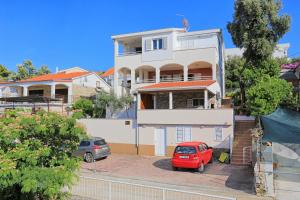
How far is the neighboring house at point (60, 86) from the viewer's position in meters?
36.7

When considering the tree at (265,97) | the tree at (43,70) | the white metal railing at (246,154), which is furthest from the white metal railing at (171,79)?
the tree at (43,70)

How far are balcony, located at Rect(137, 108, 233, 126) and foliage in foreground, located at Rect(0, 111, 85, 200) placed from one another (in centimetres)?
1416

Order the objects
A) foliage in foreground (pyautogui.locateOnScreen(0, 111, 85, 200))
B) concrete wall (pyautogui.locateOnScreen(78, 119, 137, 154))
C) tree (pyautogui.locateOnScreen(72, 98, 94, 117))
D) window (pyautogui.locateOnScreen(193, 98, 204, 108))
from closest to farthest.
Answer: foliage in foreground (pyautogui.locateOnScreen(0, 111, 85, 200))
concrete wall (pyautogui.locateOnScreen(78, 119, 137, 154))
window (pyautogui.locateOnScreen(193, 98, 204, 108))
tree (pyautogui.locateOnScreen(72, 98, 94, 117))

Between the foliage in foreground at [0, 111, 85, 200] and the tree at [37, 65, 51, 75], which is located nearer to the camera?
the foliage in foreground at [0, 111, 85, 200]

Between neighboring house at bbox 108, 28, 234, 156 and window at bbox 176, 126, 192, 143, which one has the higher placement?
neighboring house at bbox 108, 28, 234, 156

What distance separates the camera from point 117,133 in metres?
24.9

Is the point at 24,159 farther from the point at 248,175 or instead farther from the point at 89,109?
the point at 89,109

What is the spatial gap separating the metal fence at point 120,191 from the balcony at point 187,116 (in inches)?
476

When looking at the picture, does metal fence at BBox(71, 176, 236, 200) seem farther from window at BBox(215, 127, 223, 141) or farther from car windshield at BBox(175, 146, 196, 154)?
window at BBox(215, 127, 223, 141)

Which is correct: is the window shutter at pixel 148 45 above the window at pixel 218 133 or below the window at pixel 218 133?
above

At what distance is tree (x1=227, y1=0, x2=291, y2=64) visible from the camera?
26984 millimetres

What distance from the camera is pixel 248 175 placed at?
642 inches

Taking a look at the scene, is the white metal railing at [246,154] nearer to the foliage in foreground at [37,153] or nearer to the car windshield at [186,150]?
the car windshield at [186,150]

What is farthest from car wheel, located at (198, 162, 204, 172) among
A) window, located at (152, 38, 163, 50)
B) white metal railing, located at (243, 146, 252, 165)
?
window, located at (152, 38, 163, 50)
